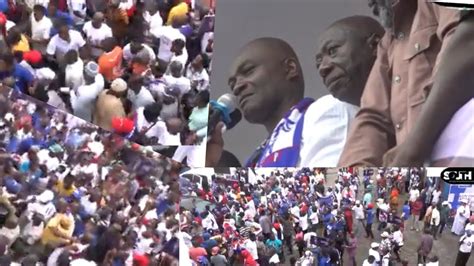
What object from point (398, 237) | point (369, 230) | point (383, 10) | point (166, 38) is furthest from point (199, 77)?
point (398, 237)

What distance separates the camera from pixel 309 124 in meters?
2.74

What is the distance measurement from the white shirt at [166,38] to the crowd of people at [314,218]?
1.57 ft

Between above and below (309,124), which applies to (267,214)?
below

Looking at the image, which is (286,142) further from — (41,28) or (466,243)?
(41,28)

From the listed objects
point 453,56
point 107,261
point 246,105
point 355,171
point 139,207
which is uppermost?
point 453,56

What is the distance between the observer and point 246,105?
2.68m

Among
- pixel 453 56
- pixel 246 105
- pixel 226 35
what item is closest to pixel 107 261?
pixel 246 105

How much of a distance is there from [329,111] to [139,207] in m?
0.79

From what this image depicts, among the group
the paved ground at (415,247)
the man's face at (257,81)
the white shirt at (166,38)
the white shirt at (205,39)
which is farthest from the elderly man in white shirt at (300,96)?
the paved ground at (415,247)

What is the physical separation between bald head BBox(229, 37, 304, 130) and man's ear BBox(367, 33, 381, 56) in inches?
11.2

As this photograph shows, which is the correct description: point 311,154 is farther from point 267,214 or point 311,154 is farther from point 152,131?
point 152,131

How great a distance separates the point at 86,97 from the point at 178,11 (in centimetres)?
45

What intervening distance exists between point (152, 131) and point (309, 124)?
589 millimetres

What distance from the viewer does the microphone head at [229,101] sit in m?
2.65
